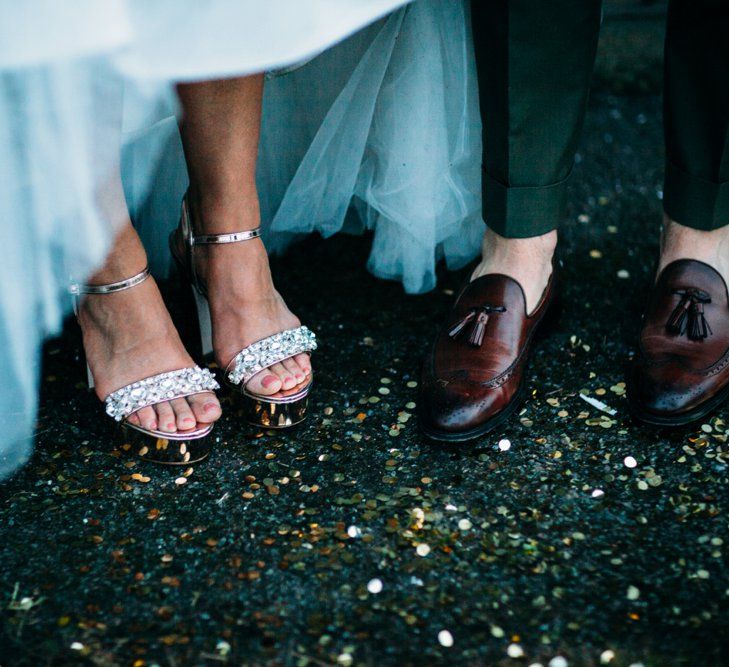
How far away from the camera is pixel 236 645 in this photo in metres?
0.78

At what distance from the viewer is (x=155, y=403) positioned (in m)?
1.00

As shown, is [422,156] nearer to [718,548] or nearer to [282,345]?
[282,345]

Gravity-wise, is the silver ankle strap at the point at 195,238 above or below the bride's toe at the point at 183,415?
above

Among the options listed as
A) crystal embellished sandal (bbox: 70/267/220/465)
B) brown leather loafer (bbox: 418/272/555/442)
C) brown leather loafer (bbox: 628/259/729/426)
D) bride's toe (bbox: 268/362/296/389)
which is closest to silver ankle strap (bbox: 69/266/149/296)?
crystal embellished sandal (bbox: 70/267/220/465)

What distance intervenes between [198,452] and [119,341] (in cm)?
18

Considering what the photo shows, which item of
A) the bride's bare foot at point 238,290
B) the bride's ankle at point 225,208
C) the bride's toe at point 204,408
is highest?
the bride's ankle at point 225,208

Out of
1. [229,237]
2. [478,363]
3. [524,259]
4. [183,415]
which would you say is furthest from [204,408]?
[524,259]

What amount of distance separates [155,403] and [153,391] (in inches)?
0.6

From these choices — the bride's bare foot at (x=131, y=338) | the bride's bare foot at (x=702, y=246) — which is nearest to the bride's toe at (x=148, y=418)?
the bride's bare foot at (x=131, y=338)

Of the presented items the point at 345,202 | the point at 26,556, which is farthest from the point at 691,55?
the point at 26,556

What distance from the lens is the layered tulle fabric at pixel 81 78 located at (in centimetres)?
66

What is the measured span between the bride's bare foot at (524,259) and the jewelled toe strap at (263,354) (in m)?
0.29

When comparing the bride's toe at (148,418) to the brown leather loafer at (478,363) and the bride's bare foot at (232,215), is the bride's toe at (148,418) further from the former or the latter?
the brown leather loafer at (478,363)

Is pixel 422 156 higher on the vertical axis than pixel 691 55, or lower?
lower
